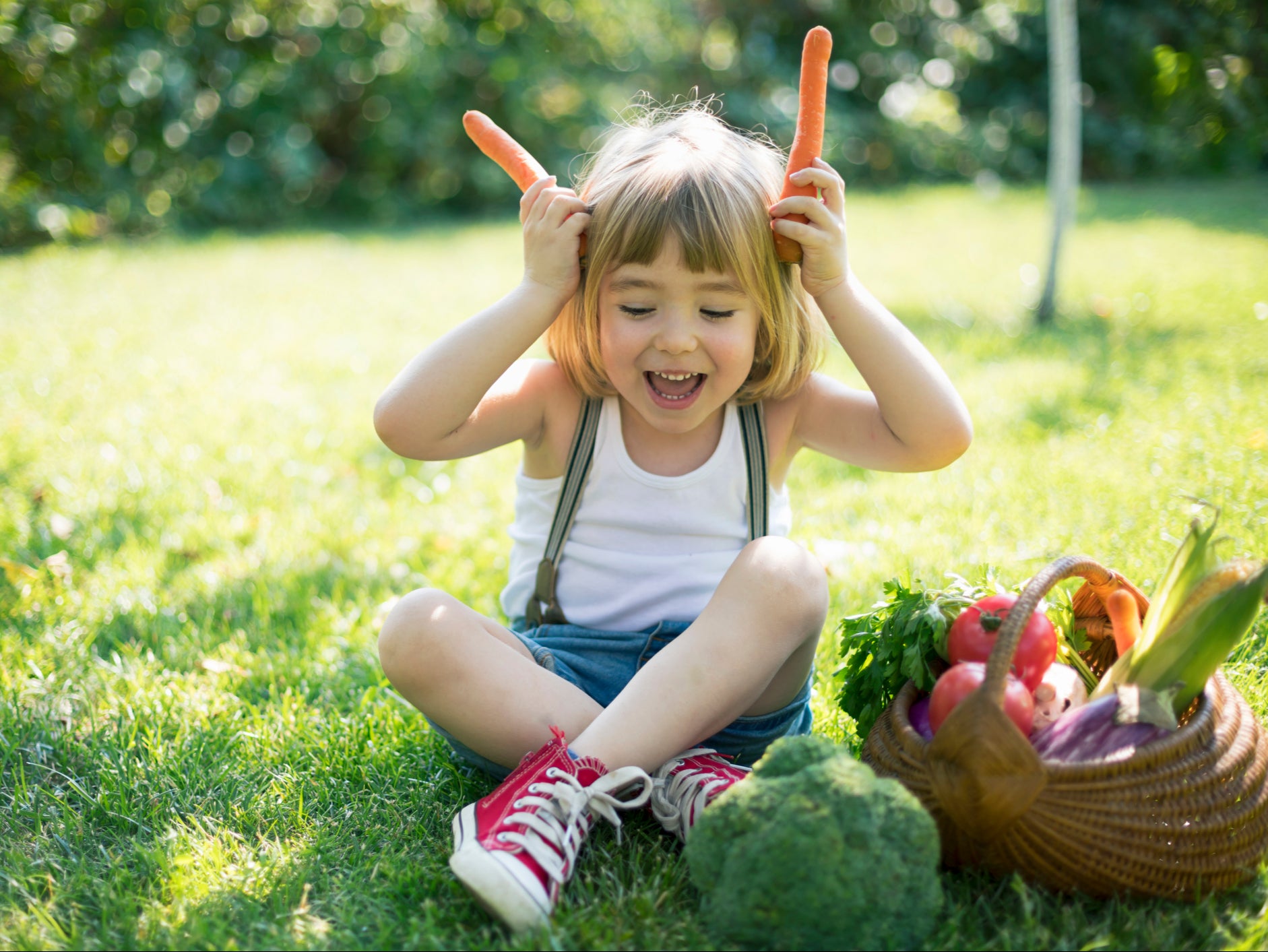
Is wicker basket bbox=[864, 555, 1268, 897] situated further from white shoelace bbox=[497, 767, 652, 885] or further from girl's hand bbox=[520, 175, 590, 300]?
girl's hand bbox=[520, 175, 590, 300]

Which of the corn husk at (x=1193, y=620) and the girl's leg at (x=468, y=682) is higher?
the corn husk at (x=1193, y=620)

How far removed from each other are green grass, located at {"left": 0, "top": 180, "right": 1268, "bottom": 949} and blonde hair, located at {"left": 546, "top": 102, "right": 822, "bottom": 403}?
639mm

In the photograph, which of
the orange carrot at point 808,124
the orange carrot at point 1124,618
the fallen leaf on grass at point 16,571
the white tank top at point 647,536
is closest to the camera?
the orange carrot at point 1124,618

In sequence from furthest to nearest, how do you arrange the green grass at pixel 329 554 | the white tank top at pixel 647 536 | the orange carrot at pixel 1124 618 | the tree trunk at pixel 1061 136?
the tree trunk at pixel 1061 136 → the white tank top at pixel 647 536 → the orange carrot at pixel 1124 618 → the green grass at pixel 329 554

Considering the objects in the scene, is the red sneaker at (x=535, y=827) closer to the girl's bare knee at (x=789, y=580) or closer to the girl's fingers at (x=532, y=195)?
the girl's bare knee at (x=789, y=580)

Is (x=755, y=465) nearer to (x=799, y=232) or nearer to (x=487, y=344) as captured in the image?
(x=799, y=232)

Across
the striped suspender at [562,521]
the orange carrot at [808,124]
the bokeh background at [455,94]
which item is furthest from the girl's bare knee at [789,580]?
the bokeh background at [455,94]

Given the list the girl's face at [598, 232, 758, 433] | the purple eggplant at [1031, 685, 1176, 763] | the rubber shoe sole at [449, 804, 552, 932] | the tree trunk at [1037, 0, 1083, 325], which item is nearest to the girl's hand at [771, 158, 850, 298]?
the girl's face at [598, 232, 758, 433]

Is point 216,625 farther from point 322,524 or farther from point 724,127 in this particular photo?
point 724,127

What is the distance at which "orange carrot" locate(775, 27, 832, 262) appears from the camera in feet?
6.49

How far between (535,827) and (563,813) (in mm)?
55

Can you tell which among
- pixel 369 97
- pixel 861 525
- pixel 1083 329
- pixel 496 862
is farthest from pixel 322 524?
pixel 369 97

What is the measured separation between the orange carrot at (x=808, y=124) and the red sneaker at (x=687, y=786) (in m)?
0.96

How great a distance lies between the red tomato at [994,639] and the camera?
1669 millimetres
